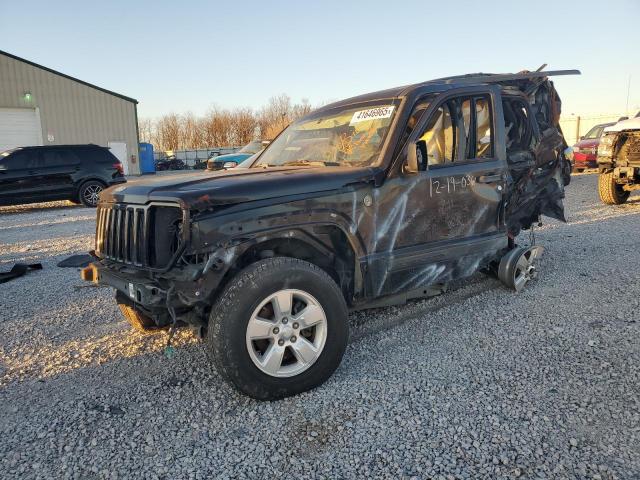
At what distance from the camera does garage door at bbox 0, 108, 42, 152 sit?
2605 cm

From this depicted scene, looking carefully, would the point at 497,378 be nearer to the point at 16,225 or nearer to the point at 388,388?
the point at 388,388

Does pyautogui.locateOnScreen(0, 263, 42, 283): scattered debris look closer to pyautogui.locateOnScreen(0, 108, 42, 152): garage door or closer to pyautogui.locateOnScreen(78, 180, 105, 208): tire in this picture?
pyautogui.locateOnScreen(78, 180, 105, 208): tire

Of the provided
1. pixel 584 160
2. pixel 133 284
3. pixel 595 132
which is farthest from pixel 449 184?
pixel 595 132

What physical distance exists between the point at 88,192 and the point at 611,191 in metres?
13.4

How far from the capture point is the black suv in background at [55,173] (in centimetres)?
1264

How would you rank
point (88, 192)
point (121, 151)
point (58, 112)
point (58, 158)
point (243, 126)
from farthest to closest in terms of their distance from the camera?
point (243, 126) < point (121, 151) < point (58, 112) < point (88, 192) < point (58, 158)

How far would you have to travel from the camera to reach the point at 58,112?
2806cm

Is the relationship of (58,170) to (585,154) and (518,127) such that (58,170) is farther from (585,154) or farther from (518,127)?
(585,154)

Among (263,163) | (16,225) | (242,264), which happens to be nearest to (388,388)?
(242,264)

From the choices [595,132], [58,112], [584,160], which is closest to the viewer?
[584,160]

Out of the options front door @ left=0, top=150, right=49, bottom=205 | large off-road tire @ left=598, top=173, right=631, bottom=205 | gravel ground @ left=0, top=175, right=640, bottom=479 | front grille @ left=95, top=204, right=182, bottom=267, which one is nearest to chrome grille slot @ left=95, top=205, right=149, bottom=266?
front grille @ left=95, top=204, right=182, bottom=267

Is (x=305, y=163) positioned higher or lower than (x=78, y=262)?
higher

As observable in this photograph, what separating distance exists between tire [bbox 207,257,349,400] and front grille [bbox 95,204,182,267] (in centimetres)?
49

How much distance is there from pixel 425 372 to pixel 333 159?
5.94 ft
